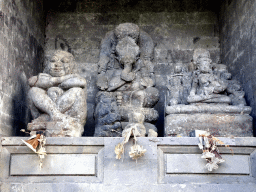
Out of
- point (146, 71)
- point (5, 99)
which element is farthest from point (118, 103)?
point (5, 99)

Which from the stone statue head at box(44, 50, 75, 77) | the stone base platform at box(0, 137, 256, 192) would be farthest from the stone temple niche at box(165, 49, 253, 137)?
the stone statue head at box(44, 50, 75, 77)

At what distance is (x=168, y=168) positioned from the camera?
511 cm

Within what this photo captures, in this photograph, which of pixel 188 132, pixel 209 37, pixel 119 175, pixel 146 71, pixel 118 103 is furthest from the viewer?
pixel 209 37

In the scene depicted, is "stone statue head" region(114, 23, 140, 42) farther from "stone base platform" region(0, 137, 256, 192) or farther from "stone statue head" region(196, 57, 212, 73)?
"stone base platform" region(0, 137, 256, 192)

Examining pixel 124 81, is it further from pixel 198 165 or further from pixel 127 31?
pixel 198 165

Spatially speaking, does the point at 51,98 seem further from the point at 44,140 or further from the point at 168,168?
the point at 168,168

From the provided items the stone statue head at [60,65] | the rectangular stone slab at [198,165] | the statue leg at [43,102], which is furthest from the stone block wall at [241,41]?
the statue leg at [43,102]

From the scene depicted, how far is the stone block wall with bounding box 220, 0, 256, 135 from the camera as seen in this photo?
644 cm

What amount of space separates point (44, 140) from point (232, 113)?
2.91 m

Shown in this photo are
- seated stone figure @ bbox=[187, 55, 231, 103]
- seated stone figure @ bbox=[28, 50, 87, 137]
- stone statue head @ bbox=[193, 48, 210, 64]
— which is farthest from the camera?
stone statue head @ bbox=[193, 48, 210, 64]

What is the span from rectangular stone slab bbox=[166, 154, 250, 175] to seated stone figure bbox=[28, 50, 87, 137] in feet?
4.84

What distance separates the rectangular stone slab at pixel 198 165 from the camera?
201 inches

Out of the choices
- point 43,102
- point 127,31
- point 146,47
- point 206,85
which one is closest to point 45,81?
point 43,102

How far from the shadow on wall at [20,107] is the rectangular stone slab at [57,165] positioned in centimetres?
125
